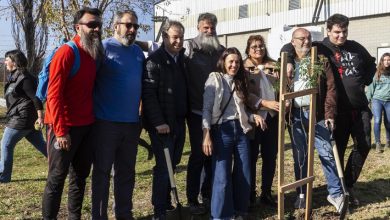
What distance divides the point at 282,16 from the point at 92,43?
22.5 meters

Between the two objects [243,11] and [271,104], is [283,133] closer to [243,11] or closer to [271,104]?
[271,104]

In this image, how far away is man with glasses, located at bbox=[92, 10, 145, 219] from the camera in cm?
414

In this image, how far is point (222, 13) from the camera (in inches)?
1173

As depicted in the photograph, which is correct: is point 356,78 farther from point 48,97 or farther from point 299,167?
point 48,97

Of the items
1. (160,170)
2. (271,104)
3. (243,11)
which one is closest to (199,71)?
(271,104)

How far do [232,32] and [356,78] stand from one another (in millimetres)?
24477

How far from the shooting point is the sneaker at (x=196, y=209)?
4.97 m

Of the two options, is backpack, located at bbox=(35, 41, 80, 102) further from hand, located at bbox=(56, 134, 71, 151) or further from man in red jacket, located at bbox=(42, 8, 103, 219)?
hand, located at bbox=(56, 134, 71, 151)

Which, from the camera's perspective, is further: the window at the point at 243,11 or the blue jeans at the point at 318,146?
the window at the point at 243,11

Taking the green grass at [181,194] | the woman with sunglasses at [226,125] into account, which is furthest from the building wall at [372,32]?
the woman with sunglasses at [226,125]

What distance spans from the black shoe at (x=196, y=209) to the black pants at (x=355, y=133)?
1734mm

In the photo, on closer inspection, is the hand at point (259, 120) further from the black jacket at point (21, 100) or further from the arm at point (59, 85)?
the black jacket at point (21, 100)

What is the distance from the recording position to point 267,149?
5.22 metres

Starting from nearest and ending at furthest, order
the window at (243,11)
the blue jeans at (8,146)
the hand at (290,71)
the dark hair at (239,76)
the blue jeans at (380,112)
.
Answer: the dark hair at (239,76), the hand at (290,71), the blue jeans at (8,146), the blue jeans at (380,112), the window at (243,11)
